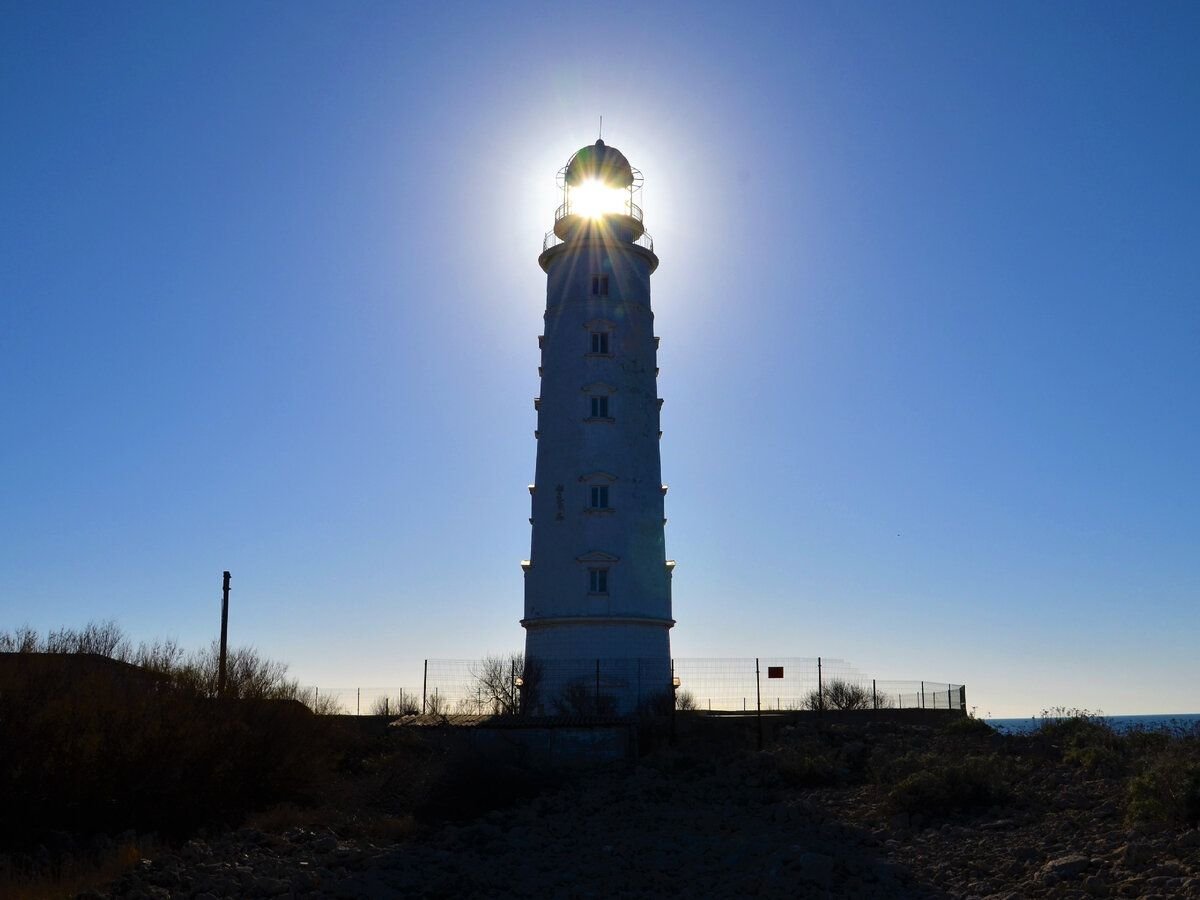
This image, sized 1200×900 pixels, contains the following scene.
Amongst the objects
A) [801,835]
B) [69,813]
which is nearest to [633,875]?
[801,835]

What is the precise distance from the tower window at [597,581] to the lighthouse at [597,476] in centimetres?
4

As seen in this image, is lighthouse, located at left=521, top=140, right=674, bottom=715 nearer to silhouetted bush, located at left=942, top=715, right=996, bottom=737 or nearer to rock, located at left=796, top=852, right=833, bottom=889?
silhouetted bush, located at left=942, top=715, right=996, bottom=737

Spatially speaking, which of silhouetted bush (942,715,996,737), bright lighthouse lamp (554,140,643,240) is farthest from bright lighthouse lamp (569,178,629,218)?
silhouetted bush (942,715,996,737)

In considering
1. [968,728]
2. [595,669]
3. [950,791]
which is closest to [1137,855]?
[950,791]

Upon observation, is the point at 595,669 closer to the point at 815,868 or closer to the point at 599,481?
the point at 599,481

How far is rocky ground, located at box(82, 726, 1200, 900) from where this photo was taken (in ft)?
45.2

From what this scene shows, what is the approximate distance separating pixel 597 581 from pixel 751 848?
16.3 meters

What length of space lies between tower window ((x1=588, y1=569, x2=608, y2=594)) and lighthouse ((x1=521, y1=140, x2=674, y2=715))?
42mm

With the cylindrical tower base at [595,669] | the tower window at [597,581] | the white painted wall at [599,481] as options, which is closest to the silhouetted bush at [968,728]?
the cylindrical tower base at [595,669]

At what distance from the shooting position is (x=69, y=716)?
18719 millimetres

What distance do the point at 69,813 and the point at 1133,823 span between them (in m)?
16.3

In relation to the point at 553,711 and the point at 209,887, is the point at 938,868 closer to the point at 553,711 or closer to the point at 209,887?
the point at 209,887

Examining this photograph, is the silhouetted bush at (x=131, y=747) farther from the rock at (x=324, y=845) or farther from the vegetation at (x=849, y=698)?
the vegetation at (x=849, y=698)

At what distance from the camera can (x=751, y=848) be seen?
16.8m
